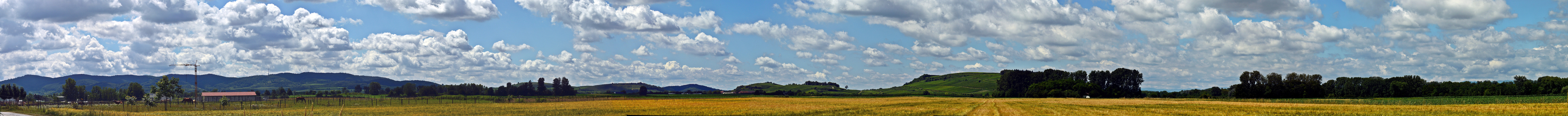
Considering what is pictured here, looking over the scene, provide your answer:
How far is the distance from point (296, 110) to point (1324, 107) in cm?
6377

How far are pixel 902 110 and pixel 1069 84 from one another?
9725 cm

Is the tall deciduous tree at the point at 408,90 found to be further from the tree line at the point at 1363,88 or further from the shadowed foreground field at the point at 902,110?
the tree line at the point at 1363,88

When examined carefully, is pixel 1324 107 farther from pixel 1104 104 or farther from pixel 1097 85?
pixel 1097 85

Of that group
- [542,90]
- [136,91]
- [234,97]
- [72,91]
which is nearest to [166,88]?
[234,97]

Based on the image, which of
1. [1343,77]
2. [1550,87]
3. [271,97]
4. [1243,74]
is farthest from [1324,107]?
[271,97]

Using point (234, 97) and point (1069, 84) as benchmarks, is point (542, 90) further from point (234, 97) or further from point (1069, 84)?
point (1069, 84)

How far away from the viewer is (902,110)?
49031 mm

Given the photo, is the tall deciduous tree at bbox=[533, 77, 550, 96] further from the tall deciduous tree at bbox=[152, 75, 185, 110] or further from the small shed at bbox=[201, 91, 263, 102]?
the tall deciduous tree at bbox=[152, 75, 185, 110]

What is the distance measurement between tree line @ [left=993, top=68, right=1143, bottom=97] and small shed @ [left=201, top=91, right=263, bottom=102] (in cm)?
13435

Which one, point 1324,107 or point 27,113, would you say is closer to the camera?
point 27,113

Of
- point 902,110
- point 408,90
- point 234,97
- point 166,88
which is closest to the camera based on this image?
point 902,110

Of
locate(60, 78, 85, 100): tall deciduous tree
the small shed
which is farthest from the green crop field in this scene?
locate(60, 78, 85, 100): tall deciduous tree

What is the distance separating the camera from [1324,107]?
175 feet

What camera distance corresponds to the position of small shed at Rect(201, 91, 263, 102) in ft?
512
